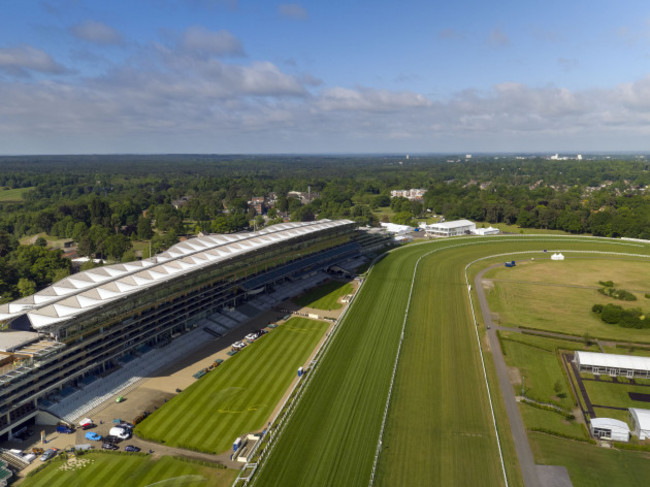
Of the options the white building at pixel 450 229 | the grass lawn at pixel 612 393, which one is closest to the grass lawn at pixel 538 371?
the grass lawn at pixel 612 393

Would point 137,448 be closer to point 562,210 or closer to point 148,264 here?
point 148,264

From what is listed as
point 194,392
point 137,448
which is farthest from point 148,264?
point 137,448

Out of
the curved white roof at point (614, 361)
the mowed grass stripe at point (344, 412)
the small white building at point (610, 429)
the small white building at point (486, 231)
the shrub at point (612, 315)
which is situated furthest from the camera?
the small white building at point (486, 231)

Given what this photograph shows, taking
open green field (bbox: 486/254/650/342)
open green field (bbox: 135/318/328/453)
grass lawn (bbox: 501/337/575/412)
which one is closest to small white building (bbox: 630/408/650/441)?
grass lawn (bbox: 501/337/575/412)

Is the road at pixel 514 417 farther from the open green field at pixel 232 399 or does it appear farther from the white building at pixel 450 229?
the white building at pixel 450 229

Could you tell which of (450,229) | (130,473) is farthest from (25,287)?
(450,229)

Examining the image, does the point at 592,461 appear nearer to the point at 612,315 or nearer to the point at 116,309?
the point at 612,315
